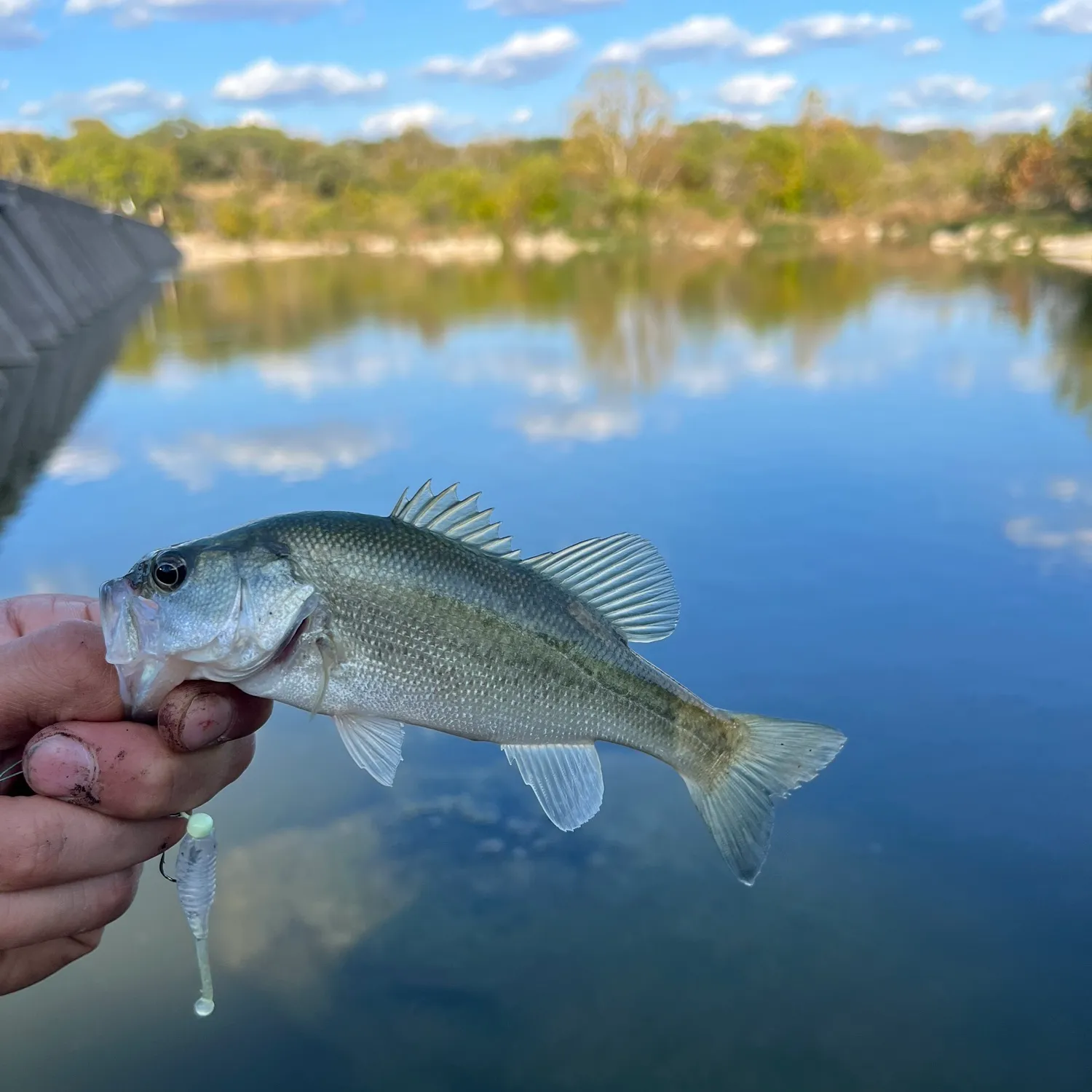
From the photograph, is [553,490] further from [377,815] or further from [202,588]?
[202,588]

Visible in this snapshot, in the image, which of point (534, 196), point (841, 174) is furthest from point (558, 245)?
point (841, 174)

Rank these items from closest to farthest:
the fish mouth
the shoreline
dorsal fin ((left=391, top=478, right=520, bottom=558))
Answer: the fish mouth, dorsal fin ((left=391, top=478, right=520, bottom=558)), the shoreline

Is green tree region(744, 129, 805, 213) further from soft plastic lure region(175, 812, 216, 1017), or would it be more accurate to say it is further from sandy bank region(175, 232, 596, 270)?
soft plastic lure region(175, 812, 216, 1017)

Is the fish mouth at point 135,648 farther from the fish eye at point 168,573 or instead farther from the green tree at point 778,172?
the green tree at point 778,172

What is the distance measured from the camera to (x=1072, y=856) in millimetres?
3029

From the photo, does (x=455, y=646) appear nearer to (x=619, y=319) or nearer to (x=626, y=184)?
(x=619, y=319)

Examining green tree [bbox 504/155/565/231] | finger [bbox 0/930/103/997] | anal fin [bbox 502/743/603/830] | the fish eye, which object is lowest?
finger [bbox 0/930/103/997]

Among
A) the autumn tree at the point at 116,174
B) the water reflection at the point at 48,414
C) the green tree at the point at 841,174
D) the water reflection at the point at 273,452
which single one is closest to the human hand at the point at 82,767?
the water reflection at the point at 48,414

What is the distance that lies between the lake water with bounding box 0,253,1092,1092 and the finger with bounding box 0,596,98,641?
1270mm

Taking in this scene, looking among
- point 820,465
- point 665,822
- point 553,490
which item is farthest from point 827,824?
point 820,465

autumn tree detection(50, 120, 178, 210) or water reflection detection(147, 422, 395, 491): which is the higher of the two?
autumn tree detection(50, 120, 178, 210)

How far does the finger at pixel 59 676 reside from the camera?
57.8 inches

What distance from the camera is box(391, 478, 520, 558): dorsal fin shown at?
168 cm

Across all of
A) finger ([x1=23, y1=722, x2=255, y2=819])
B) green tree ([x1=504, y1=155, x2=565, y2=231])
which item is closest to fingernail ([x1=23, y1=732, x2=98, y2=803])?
finger ([x1=23, y1=722, x2=255, y2=819])
